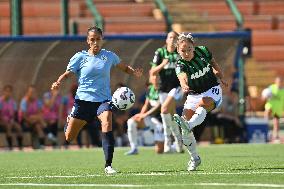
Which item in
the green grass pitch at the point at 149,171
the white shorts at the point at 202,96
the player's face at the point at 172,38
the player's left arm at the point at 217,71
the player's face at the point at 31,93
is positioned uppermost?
the player's face at the point at 172,38

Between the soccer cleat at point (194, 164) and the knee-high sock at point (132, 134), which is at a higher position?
the knee-high sock at point (132, 134)

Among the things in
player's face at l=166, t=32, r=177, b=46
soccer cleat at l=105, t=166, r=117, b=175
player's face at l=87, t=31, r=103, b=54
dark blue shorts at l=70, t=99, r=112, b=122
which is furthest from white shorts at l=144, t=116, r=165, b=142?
soccer cleat at l=105, t=166, r=117, b=175

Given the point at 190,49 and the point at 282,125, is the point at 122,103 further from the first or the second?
the point at 282,125

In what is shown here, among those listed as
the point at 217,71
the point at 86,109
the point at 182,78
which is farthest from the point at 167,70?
the point at 182,78

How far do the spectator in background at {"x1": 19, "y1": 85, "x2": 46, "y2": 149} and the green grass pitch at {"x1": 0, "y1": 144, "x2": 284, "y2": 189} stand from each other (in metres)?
5.82

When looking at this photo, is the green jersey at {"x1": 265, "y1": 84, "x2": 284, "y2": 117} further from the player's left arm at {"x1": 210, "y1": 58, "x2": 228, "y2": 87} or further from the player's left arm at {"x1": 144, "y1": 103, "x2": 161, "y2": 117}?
the player's left arm at {"x1": 210, "y1": 58, "x2": 228, "y2": 87}

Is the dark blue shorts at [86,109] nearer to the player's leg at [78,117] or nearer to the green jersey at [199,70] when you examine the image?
the player's leg at [78,117]

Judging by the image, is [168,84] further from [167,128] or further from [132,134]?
[132,134]

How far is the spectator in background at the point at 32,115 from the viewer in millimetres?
28312

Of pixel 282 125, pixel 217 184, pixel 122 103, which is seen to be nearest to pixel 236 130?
pixel 282 125

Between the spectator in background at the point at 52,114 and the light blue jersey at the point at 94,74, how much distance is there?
42.1 ft

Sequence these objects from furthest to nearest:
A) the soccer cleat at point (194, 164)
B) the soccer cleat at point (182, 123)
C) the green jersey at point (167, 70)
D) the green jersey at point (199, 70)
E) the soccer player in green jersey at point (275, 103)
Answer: the soccer player in green jersey at point (275, 103), the green jersey at point (167, 70), the green jersey at point (199, 70), the soccer cleat at point (194, 164), the soccer cleat at point (182, 123)

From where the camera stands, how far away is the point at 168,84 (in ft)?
73.9

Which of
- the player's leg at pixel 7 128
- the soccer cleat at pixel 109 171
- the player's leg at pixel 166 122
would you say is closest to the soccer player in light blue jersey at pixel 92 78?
the soccer cleat at pixel 109 171
